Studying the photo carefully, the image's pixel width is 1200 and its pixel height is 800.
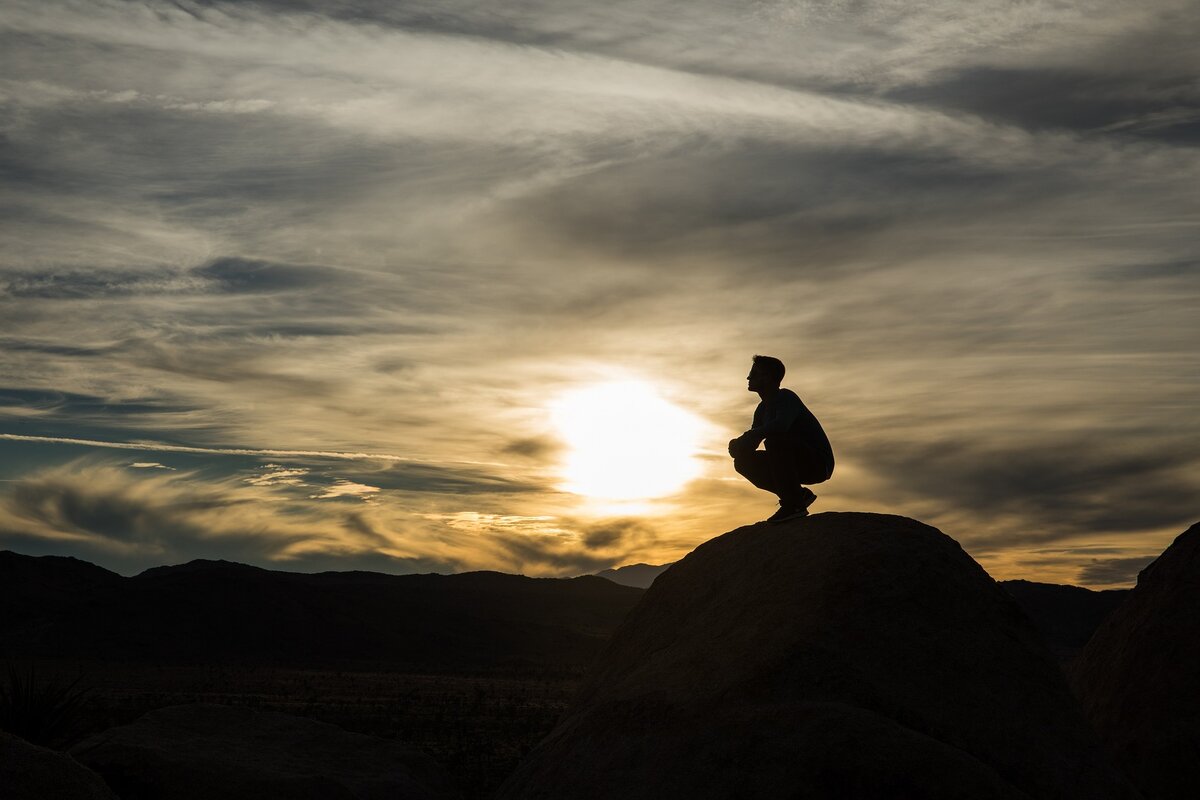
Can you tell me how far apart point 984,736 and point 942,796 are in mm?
999

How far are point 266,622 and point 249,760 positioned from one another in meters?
74.0

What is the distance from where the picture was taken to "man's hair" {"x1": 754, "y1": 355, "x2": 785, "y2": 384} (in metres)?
10.8

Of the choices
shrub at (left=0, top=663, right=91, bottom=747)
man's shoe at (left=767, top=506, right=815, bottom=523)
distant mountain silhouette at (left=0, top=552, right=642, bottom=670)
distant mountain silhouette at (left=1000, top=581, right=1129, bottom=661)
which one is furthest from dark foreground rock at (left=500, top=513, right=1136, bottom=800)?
distant mountain silhouette at (left=1000, top=581, right=1129, bottom=661)

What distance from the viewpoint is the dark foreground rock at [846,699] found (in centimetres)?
723

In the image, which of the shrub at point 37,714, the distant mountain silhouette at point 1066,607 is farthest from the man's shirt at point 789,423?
the distant mountain silhouette at point 1066,607

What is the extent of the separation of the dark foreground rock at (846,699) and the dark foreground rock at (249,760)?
2303mm

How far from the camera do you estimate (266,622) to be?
3194 inches

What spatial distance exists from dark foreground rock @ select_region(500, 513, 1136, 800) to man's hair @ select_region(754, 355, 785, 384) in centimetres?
162

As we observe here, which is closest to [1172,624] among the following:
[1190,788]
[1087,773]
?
[1190,788]

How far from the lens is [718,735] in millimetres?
7699

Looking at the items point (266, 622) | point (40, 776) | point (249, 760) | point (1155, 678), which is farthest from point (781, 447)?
point (266, 622)

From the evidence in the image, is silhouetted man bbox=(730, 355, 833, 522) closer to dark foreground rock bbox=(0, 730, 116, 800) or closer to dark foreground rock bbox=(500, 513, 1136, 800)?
dark foreground rock bbox=(500, 513, 1136, 800)

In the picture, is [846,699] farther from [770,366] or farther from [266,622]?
[266,622]

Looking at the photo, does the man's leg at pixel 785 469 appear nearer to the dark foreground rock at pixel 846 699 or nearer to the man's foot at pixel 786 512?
the man's foot at pixel 786 512
